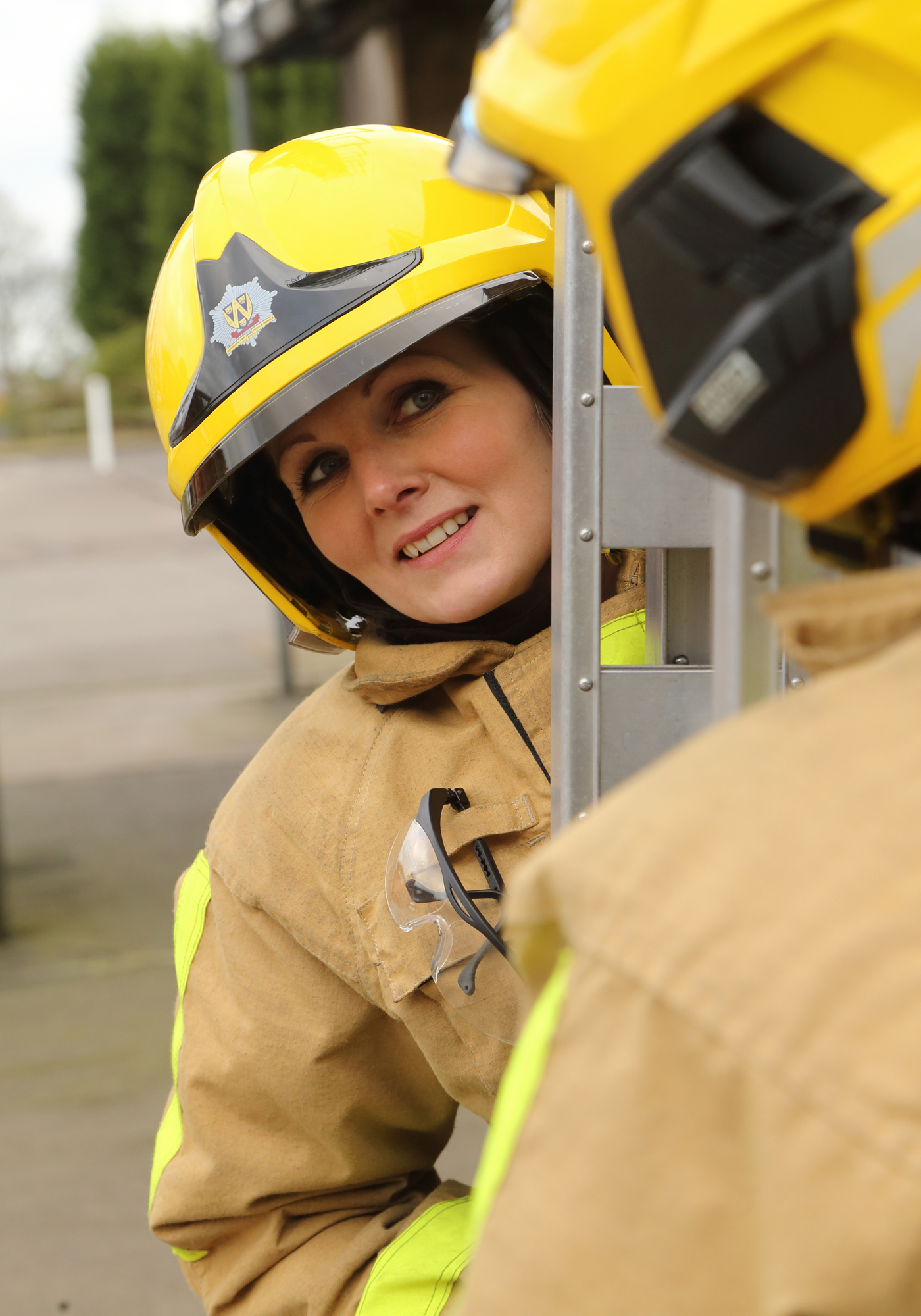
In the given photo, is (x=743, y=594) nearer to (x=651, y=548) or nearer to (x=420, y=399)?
(x=651, y=548)

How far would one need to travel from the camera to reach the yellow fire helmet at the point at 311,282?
55.7 inches

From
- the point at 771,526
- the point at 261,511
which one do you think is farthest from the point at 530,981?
the point at 261,511

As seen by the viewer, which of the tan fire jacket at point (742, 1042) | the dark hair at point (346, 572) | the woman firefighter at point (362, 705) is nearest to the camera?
the tan fire jacket at point (742, 1042)

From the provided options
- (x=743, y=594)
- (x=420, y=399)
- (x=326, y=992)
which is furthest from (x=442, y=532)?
(x=743, y=594)

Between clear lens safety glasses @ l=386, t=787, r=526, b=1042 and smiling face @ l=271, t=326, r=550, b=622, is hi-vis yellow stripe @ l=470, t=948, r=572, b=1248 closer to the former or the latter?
clear lens safety glasses @ l=386, t=787, r=526, b=1042

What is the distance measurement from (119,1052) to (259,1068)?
8.30ft

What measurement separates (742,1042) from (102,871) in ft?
15.1

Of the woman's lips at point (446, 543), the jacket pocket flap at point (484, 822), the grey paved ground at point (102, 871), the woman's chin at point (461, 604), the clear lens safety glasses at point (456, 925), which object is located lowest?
the grey paved ground at point (102, 871)

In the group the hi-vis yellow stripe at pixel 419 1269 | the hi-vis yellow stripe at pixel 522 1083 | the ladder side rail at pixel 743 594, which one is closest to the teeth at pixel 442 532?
the ladder side rail at pixel 743 594

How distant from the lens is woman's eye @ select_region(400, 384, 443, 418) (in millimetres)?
1458

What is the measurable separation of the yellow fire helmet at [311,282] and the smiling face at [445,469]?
0.18 feet

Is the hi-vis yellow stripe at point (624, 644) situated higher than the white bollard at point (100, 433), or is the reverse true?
the hi-vis yellow stripe at point (624, 644)

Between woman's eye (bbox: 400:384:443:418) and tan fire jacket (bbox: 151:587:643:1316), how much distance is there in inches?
9.9

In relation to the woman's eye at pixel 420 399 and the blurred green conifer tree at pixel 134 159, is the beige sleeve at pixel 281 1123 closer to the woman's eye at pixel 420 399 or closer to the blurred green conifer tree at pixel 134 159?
the woman's eye at pixel 420 399
